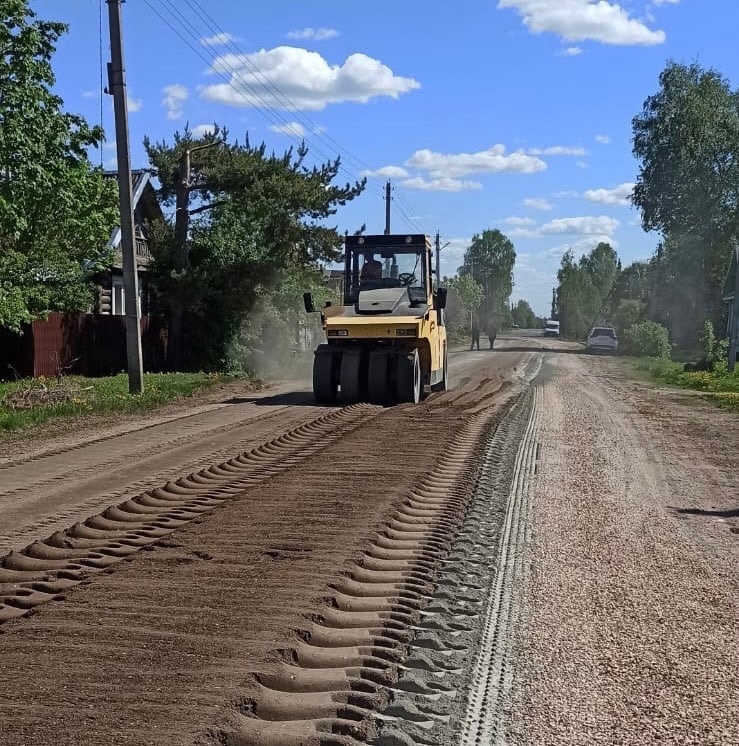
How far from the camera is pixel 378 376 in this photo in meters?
19.1

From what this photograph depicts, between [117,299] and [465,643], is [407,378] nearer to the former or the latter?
[465,643]

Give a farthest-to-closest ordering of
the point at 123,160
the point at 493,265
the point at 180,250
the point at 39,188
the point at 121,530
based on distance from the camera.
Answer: the point at 493,265 < the point at 180,250 < the point at 123,160 < the point at 39,188 < the point at 121,530

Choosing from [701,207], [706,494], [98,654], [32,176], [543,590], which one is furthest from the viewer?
[701,207]

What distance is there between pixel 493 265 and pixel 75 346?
372 feet

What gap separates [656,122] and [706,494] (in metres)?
50.4

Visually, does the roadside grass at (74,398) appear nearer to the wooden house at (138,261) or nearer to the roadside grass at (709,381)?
the wooden house at (138,261)

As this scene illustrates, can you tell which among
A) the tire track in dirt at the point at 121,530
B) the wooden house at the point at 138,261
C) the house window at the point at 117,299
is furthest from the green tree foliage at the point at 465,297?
the tire track in dirt at the point at 121,530

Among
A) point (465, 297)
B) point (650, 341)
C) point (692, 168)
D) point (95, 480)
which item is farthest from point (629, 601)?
point (465, 297)

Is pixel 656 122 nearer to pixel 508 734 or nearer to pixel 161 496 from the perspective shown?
pixel 161 496

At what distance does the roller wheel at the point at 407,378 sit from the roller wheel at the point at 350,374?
0.82m

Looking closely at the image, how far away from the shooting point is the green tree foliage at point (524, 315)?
182650 millimetres

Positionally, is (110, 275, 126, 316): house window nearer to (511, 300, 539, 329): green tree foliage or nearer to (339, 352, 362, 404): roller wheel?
(339, 352, 362, 404): roller wheel

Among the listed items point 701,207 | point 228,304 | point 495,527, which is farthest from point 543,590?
point 701,207

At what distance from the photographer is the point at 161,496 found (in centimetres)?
941
